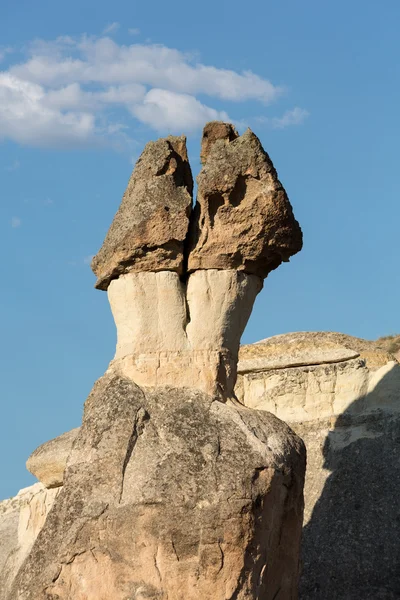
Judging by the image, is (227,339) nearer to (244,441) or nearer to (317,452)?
(244,441)

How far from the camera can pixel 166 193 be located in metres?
11.1

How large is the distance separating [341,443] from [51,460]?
459 cm

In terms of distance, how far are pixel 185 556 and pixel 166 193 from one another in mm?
3422

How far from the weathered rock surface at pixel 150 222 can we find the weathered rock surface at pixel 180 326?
14 cm

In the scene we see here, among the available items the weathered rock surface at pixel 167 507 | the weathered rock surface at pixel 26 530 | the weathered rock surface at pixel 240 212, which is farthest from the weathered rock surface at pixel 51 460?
the weathered rock surface at pixel 240 212

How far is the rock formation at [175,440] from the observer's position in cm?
970

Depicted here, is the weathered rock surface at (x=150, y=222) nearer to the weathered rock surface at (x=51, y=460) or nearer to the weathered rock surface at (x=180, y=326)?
the weathered rock surface at (x=180, y=326)

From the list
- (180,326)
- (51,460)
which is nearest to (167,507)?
(180,326)

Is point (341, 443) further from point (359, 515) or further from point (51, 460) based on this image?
point (51, 460)

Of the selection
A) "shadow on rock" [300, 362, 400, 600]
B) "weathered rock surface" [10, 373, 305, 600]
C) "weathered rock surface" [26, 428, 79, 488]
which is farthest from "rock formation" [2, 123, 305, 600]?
"shadow on rock" [300, 362, 400, 600]

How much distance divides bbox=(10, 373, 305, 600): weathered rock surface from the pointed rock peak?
8.53ft

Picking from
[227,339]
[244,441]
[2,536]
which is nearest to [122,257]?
[227,339]

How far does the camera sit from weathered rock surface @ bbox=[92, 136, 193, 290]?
36.0 feet

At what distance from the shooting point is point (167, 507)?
973cm
